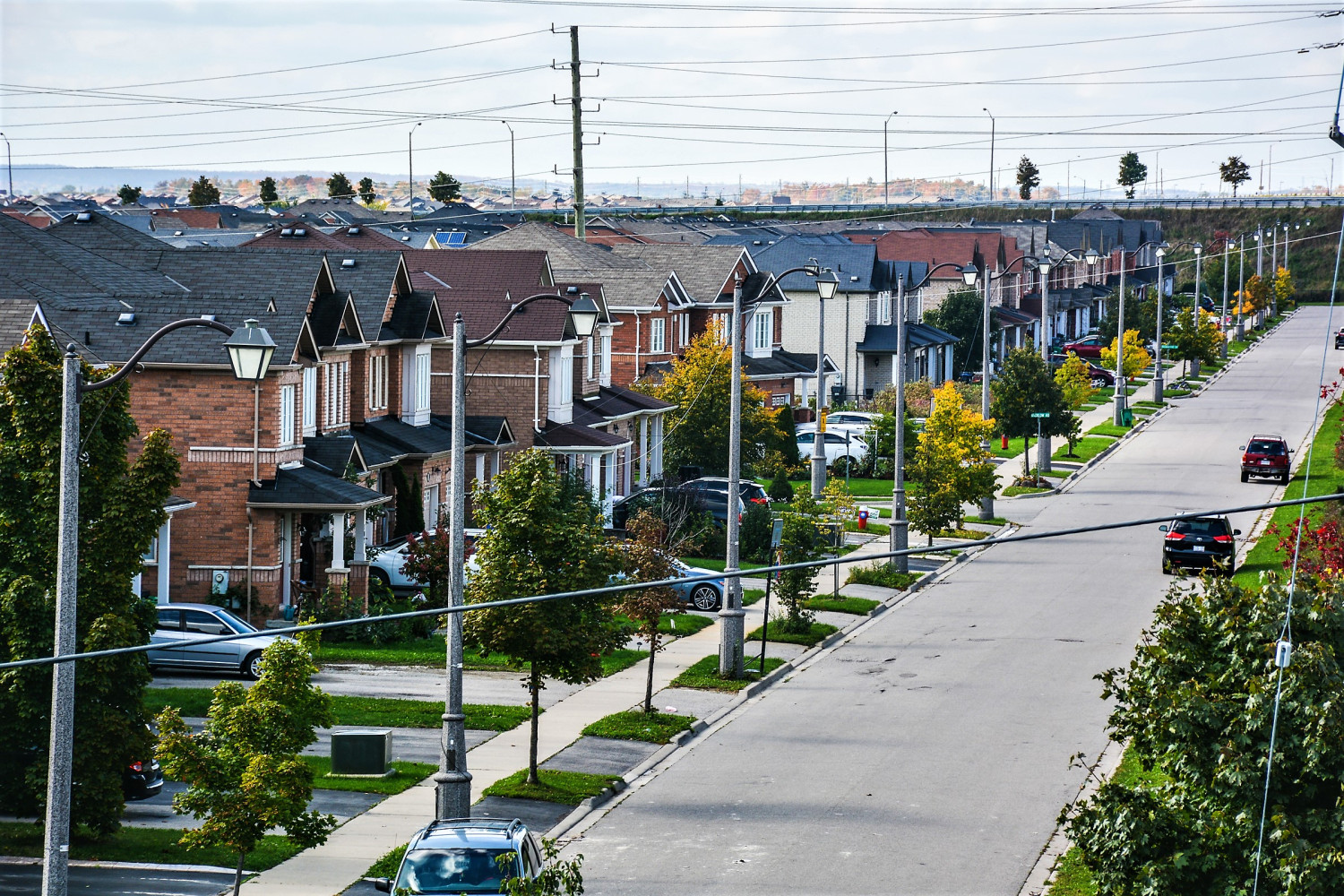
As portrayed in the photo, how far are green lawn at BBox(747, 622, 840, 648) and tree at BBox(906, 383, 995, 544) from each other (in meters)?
10.4

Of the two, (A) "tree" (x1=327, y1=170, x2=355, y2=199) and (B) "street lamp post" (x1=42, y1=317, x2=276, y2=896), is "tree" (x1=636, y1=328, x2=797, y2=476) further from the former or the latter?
(A) "tree" (x1=327, y1=170, x2=355, y2=199)

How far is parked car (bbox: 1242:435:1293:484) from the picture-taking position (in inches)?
2349

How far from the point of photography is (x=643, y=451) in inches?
2343

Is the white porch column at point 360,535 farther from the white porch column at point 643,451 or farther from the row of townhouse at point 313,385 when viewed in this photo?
the white porch column at point 643,451

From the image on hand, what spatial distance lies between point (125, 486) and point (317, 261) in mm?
22205

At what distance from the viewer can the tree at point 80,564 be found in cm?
2111

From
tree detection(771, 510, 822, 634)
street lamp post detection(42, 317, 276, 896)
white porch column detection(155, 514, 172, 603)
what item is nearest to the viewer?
street lamp post detection(42, 317, 276, 896)

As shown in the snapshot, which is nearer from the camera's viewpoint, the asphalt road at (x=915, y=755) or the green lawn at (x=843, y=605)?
the asphalt road at (x=915, y=755)

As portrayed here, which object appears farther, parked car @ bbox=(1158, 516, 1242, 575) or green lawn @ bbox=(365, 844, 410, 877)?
parked car @ bbox=(1158, 516, 1242, 575)

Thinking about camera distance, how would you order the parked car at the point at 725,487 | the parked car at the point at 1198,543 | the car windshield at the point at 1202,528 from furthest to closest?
1. the parked car at the point at 725,487
2. the car windshield at the point at 1202,528
3. the parked car at the point at 1198,543

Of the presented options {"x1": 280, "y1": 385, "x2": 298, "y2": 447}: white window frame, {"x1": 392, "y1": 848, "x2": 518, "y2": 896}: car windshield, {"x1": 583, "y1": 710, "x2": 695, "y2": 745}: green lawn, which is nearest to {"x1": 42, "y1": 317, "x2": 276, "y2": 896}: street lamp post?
{"x1": 392, "y1": 848, "x2": 518, "y2": 896}: car windshield

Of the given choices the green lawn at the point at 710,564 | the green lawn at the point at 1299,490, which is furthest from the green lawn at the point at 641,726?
the green lawn at the point at 710,564

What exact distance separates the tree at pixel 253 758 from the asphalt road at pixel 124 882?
915 millimetres

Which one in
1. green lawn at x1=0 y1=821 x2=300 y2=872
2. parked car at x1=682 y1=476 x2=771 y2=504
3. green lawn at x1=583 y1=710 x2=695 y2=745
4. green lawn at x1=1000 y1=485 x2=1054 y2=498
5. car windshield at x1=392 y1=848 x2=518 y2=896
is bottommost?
green lawn at x1=583 y1=710 x2=695 y2=745
